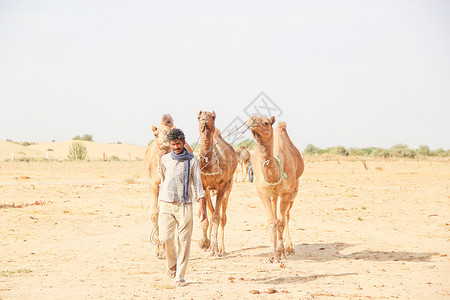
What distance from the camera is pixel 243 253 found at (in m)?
11.3

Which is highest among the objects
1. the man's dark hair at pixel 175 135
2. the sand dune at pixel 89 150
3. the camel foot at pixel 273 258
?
the sand dune at pixel 89 150

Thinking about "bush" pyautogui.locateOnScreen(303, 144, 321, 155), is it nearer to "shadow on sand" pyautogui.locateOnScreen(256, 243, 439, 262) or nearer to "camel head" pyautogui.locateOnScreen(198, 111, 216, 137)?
"shadow on sand" pyautogui.locateOnScreen(256, 243, 439, 262)

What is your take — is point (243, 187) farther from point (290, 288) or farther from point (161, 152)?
point (290, 288)

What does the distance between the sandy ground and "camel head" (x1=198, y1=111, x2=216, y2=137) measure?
2.57 m

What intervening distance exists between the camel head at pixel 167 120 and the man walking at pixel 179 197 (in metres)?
2.46

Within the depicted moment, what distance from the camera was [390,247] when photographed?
12.0 meters

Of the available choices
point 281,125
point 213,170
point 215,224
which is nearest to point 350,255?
point 215,224

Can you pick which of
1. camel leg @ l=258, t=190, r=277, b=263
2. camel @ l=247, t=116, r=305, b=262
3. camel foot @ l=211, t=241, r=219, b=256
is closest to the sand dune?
camel foot @ l=211, t=241, r=219, b=256

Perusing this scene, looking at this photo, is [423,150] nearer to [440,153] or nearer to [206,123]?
[440,153]

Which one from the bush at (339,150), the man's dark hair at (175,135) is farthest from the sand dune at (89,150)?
the man's dark hair at (175,135)

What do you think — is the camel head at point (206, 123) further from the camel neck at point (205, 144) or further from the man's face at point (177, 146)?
the man's face at point (177, 146)

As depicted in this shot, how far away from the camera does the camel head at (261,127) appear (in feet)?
30.6

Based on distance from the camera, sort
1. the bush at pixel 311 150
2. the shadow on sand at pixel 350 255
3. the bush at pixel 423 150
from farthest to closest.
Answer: the bush at pixel 311 150
the bush at pixel 423 150
the shadow on sand at pixel 350 255

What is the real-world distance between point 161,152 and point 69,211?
984 centimetres
